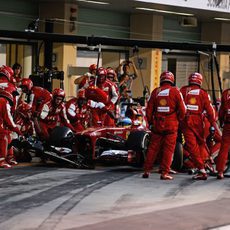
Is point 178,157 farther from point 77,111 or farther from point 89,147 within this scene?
point 77,111

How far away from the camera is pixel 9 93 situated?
15586mm

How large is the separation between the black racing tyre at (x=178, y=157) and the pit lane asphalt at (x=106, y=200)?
0.63 ft

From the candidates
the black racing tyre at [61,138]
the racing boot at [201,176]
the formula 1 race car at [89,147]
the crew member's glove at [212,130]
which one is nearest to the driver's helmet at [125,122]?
the formula 1 race car at [89,147]

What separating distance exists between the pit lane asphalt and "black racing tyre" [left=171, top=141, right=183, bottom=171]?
0.63 feet

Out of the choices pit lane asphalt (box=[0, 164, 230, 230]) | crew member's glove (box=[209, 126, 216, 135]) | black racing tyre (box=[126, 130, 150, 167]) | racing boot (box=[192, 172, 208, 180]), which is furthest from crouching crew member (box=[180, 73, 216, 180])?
black racing tyre (box=[126, 130, 150, 167])

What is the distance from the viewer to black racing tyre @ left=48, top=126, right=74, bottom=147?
15.8 meters

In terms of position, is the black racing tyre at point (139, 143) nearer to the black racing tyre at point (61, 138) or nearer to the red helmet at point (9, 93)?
the black racing tyre at point (61, 138)

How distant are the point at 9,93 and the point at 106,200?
4472 millimetres

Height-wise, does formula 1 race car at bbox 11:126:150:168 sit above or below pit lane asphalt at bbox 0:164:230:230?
above

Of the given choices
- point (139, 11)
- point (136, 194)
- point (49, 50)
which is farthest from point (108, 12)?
point (136, 194)

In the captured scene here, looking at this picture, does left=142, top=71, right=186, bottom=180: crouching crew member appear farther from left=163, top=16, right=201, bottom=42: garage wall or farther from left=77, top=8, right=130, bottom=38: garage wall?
left=163, top=16, right=201, bottom=42: garage wall

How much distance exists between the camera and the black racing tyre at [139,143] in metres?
15.5

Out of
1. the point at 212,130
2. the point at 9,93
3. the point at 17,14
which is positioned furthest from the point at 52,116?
the point at 17,14

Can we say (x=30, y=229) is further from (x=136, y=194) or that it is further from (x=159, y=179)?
→ (x=159, y=179)
